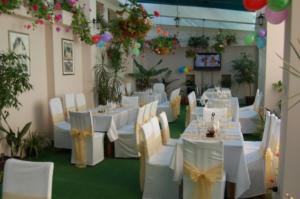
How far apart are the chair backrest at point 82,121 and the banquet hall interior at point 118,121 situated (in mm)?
23

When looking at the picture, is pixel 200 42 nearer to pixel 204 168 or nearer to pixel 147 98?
pixel 147 98

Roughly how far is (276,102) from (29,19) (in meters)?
5.63

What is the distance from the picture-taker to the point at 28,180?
2.16m

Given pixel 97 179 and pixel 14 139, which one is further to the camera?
pixel 14 139

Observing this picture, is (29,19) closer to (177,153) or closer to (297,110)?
(177,153)

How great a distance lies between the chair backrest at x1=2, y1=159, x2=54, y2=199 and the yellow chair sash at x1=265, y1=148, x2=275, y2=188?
8.88ft

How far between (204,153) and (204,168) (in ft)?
0.53

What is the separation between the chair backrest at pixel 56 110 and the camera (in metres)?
6.42

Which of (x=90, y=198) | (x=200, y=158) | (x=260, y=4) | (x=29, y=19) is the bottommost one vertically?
(x=90, y=198)

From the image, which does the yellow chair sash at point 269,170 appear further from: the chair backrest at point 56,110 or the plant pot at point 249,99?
the plant pot at point 249,99

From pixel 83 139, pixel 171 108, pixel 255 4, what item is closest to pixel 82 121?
pixel 83 139

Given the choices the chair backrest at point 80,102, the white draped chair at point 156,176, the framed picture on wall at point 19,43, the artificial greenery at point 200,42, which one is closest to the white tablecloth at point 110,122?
the chair backrest at point 80,102

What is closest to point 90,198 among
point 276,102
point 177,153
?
point 177,153

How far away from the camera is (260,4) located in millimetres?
→ 3051
